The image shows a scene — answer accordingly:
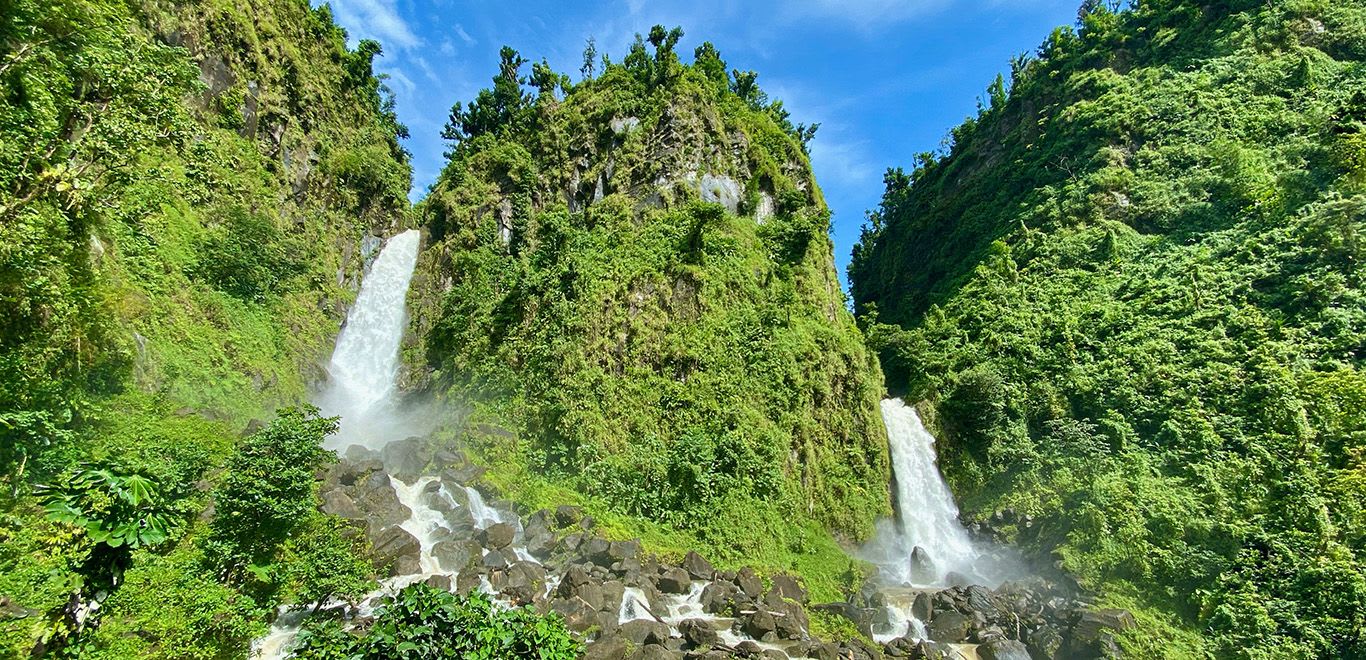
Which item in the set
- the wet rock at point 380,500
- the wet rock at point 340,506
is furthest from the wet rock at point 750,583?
the wet rock at point 340,506

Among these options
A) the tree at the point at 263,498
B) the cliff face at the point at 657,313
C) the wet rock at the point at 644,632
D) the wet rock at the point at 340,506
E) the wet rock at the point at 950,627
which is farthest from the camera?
the cliff face at the point at 657,313

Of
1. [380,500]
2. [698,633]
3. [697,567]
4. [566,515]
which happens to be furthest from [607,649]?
[380,500]

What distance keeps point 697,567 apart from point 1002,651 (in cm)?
857

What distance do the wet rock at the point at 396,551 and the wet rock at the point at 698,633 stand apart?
609cm

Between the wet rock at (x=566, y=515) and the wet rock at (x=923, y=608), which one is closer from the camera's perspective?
the wet rock at (x=566, y=515)

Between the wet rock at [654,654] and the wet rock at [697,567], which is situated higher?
the wet rock at [697,567]

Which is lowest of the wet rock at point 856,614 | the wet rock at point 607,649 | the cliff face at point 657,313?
the wet rock at point 607,649

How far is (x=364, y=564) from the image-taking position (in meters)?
11.6

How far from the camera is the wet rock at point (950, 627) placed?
54.5 feet

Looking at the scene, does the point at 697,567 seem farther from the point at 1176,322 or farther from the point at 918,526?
the point at 1176,322

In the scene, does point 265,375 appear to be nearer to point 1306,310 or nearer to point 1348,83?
point 1306,310

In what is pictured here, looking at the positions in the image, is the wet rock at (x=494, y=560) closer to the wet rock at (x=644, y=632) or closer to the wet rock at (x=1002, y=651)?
the wet rock at (x=644, y=632)

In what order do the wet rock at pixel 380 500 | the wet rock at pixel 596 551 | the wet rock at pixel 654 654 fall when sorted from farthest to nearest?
the wet rock at pixel 596 551 → the wet rock at pixel 380 500 → the wet rock at pixel 654 654

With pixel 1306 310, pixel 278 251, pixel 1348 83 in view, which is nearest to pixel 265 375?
pixel 278 251
